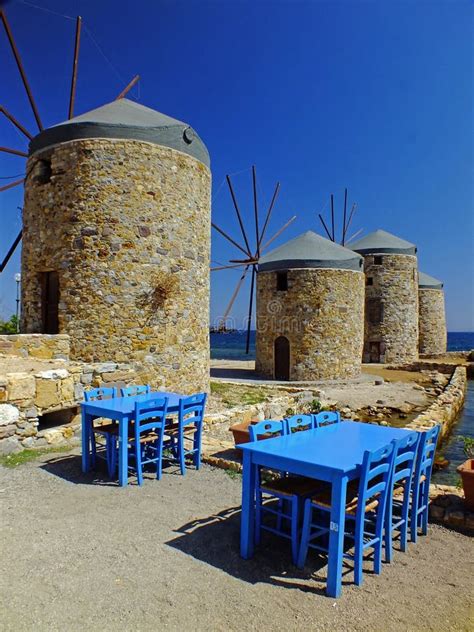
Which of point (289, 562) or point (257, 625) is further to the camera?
point (289, 562)

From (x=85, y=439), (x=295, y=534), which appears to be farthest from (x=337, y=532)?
(x=85, y=439)

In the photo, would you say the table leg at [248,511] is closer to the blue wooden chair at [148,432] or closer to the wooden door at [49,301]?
the blue wooden chair at [148,432]

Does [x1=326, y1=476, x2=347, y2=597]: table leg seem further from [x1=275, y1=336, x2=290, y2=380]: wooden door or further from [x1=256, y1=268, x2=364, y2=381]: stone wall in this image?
[x1=275, y1=336, x2=290, y2=380]: wooden door

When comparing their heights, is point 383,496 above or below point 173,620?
above

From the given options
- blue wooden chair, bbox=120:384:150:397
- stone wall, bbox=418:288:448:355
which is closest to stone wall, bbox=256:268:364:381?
blue wooden chair, bbox=120:384:150:397

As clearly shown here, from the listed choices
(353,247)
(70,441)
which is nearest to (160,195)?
(70,441)

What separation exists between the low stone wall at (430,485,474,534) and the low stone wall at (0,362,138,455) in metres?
5.22

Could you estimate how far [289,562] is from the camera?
3.92m

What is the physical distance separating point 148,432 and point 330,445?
2892 mm

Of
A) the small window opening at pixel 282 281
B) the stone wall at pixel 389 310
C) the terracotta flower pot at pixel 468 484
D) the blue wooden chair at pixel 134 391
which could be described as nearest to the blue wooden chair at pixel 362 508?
the terracotta flower pot at pixel 468 484

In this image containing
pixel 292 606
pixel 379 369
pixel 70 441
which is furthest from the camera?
pixel 379 369

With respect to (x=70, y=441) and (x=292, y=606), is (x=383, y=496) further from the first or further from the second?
(x=70, y=441)

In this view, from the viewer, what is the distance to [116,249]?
31.2ft

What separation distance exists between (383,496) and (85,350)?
6906 millimetres
